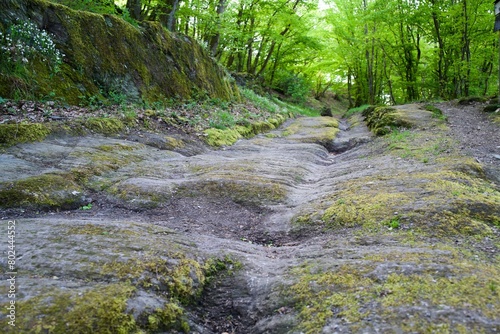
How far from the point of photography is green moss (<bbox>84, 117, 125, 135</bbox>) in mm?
7230

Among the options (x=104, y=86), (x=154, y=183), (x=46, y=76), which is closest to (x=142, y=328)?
(x=154, y=183)

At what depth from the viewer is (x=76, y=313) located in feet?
7.12

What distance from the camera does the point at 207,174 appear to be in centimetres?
614

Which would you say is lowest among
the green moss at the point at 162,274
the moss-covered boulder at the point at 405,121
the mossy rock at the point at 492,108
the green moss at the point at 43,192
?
the green moss at the point at 162,274

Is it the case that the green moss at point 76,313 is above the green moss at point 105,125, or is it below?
below

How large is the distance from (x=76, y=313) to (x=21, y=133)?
15.5ft

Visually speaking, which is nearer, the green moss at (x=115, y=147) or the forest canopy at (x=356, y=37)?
the green moss at (x=115, y=147)

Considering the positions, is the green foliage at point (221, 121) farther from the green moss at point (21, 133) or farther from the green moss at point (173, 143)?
the green moss at point (21, 133)

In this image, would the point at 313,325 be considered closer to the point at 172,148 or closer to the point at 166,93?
the point at 172,148

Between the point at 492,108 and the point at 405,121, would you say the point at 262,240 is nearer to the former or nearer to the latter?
the point at 405,121

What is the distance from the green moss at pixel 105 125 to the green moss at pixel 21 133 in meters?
1.05

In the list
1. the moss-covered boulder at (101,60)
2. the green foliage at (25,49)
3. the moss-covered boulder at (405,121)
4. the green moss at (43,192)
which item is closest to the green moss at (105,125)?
the moss-covered boulder at (101,60)

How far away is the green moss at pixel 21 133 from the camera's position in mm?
5504

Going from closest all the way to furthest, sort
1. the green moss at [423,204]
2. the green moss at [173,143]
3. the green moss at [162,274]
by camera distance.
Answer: the green moss at [162,274] → the green moss at [423,204] → the green moss at [173,143]
